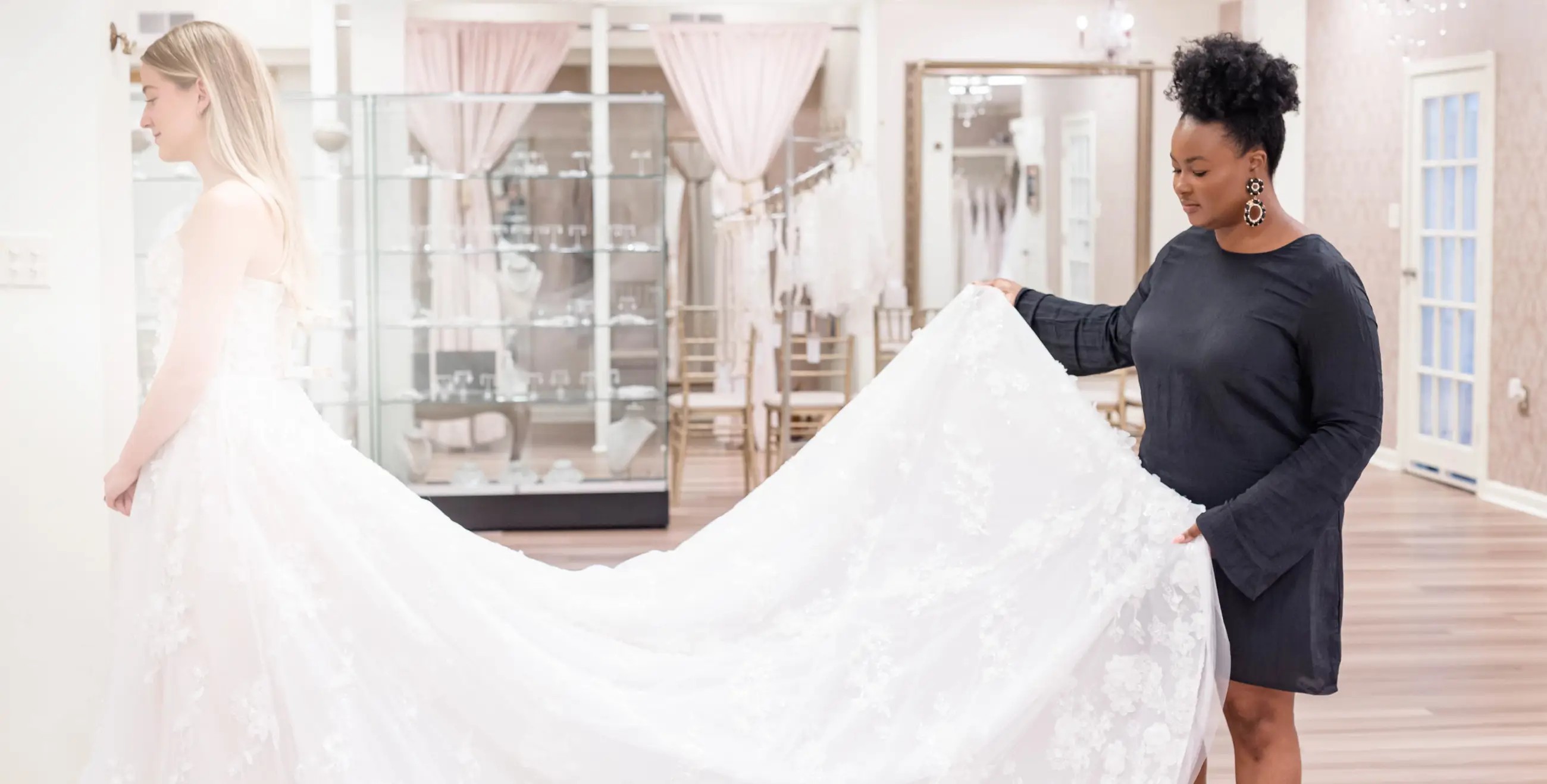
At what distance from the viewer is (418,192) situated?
6871 millimetres

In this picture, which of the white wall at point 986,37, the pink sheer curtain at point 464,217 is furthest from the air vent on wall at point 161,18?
the white wall at point 986,37

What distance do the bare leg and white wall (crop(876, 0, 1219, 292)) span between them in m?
7.30

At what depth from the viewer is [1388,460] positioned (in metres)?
8.79

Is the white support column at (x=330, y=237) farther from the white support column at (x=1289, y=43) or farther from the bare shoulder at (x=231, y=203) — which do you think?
the white support column at (x=1289, y=43)

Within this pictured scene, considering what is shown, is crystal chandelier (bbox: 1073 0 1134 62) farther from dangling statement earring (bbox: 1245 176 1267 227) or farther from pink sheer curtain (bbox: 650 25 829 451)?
dangling statement earring (bbox: 1245 176 1267 227)

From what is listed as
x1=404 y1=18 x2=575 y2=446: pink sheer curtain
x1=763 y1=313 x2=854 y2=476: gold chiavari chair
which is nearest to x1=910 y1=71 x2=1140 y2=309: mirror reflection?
x1=763 y1=313 x2=854 y2=476: gold chiavari chair

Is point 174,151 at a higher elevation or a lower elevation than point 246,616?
higher

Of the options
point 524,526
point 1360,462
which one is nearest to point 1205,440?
point 1360,462

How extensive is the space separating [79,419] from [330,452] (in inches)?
37.7

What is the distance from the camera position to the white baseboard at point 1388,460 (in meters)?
8.66

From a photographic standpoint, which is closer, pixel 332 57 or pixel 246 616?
pixel 246 616

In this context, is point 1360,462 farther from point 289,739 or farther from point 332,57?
point 332,57

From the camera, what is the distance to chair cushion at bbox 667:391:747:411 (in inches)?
307

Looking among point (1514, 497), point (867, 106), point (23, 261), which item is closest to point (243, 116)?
point (23, 261)
